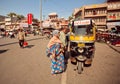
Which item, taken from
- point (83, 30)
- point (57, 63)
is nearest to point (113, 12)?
point (83, 30)

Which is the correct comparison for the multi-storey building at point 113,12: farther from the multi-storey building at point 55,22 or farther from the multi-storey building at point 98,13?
the multi-storey building at point 55,22

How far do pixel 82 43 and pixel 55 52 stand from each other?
4.93ft

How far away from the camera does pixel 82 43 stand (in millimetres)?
5977

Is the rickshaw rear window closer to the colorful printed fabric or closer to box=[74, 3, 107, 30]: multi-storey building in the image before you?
the colorful printed fabric

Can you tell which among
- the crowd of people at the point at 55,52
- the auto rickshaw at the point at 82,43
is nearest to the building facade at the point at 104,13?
the auto rickshaw at the point at 82,43

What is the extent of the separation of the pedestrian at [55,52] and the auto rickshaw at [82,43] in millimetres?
864

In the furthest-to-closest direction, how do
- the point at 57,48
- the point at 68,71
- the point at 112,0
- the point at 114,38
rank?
the point at 112,0 → the point at 114,38 → the point at 68,71 → the point at 57,48

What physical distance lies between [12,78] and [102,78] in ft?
11.4

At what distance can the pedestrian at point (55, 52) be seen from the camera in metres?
5.17

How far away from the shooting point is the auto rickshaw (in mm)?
5777

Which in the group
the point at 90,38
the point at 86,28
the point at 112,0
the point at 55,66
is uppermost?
the point at 112,0

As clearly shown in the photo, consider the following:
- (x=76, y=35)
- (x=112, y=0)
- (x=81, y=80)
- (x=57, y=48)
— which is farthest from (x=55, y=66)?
(x=112, y=0)

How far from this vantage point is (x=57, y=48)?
5.20 meters

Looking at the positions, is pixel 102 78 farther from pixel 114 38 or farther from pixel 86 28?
pixel 114 38
